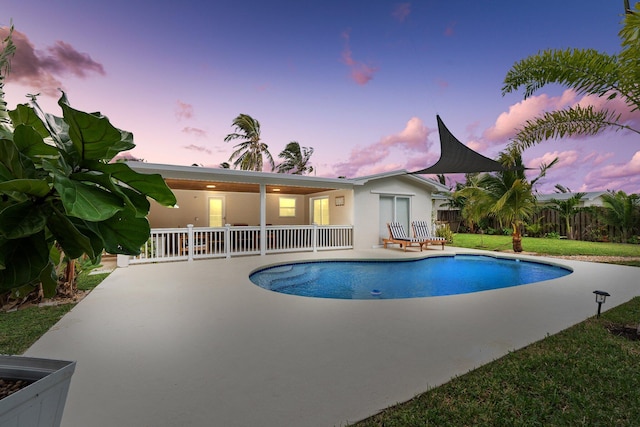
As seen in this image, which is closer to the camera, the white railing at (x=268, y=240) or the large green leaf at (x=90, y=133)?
the large green leaf at (x=90, y=133)

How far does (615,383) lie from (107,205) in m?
3.70

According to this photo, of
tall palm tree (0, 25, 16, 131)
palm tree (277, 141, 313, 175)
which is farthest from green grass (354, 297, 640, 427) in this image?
palm tree (277, 141, 313, 175)

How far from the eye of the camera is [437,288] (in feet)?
22.2

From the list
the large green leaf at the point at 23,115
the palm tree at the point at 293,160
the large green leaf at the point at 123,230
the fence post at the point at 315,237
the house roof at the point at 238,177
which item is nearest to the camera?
the large green leaf at the point at 123,230

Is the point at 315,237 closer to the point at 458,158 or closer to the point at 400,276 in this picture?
the point at 400,276

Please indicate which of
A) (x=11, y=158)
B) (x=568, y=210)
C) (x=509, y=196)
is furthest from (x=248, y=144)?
(x=11, y=158)

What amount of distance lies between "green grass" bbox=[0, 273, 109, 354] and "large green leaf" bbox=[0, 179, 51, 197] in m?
3.63

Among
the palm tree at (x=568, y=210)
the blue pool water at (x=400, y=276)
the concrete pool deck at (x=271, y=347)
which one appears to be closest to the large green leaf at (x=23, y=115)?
the concrete pool deck at (x=271, y=347)

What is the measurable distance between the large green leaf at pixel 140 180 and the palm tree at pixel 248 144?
25.0 meters

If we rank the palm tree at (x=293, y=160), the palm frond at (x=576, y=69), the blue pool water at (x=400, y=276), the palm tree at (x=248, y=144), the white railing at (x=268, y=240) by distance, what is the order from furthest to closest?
the palm tree at (x=293, y=160)
the palm tree at (x=248, y=144)
the white railing at (x=268, y=240)
the blue pool water at (x=400, y=276)
the palm frond at (x=576, y=69)

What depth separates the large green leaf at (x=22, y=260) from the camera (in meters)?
0.73

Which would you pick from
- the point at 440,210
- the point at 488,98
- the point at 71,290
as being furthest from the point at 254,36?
the point at 440,210

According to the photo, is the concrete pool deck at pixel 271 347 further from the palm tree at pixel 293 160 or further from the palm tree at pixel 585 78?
the palm tree at pixel 293 160

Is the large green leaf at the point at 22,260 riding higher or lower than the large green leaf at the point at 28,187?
lower
